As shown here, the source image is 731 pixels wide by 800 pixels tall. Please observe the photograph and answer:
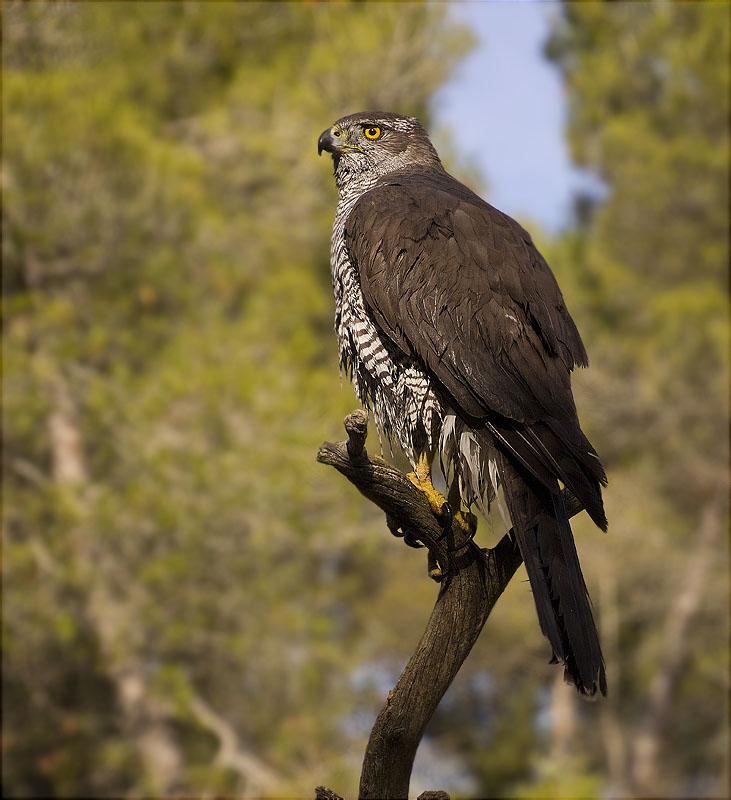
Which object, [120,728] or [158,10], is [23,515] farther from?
[158,10]

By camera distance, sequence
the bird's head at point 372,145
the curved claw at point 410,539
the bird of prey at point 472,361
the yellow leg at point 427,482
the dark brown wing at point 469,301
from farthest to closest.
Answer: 1. the bird's head at point 372,145
2. the curved claw at point 410,539
3. the yellow leg at point 427,482
4. the dark brown wing at point 469,301
5. the bird of prey at point 472,361

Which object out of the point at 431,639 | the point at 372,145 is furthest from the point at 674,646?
the point at 431,639

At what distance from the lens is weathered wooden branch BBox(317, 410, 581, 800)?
117 inches

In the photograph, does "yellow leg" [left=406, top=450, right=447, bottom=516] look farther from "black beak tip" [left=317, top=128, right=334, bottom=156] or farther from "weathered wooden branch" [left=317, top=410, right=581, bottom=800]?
"black beak tip" [left=317, top=128, right=334, bottom=156]

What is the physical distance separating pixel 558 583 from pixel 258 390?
682 centimetres

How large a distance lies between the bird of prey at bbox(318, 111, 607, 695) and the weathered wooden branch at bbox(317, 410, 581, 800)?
18cm

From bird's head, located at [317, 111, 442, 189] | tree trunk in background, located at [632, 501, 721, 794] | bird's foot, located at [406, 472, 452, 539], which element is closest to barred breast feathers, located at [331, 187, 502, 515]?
bird's foot, located at [406, 472, 452, 539]

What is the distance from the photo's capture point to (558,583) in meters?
2.55

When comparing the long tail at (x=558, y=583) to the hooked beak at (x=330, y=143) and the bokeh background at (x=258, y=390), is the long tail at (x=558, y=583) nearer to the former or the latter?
the hooked beak at (x=330, y=143)

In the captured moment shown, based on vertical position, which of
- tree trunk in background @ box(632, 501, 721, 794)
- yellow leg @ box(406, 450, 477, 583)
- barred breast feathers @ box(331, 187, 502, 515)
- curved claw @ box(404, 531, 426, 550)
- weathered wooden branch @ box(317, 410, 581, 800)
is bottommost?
weathered wooden branch @ box(317, 410, 581, 800)

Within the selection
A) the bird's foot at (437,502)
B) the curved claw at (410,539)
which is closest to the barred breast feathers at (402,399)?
the bird's foot at (437,502)

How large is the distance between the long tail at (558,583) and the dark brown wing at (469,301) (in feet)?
0.90

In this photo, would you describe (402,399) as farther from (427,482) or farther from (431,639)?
(431,639)

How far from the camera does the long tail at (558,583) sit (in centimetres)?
249
